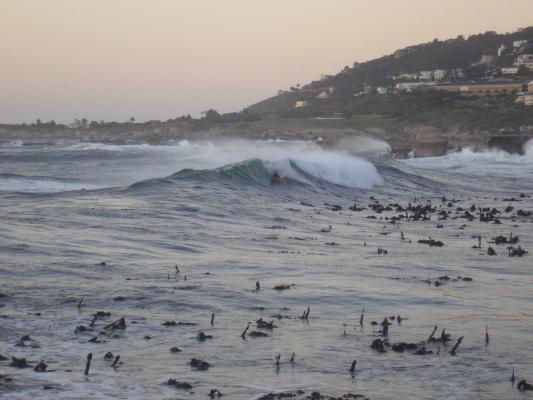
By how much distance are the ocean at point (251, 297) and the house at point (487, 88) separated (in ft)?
337

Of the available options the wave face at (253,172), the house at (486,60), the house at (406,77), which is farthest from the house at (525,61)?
the wave face at (253,172)

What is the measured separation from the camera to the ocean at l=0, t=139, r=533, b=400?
697 cm

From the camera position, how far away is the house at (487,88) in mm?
120812

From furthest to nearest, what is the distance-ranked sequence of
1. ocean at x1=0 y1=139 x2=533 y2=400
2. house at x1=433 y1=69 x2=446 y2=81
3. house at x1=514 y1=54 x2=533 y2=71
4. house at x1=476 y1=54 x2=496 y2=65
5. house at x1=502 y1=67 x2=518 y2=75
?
house at x1=476 y1=54 x2=496 y2=65, house at x1=433 y1=69 x2=446 y2=81, house at x1=514 y1=54 x2=533 y2=71, house at x1=502 y1=67 x2=518 y2=75, ocean at x1=0 y1=139 x2=533 y2=400

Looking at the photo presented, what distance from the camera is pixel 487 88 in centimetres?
12294

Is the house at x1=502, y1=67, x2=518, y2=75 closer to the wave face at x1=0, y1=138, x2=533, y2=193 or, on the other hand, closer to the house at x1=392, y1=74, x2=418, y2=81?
the house at x1=392, y1=74, x2=418, y2=81

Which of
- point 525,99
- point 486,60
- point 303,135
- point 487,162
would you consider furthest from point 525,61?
point 487,162

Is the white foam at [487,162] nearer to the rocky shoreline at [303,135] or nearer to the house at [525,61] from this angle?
the rocky shoreline at [303,135]

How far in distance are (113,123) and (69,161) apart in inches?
3553

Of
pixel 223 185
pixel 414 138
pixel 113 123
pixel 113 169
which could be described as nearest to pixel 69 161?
pixel 113 169

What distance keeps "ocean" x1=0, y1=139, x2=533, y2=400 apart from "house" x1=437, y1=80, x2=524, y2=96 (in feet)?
337

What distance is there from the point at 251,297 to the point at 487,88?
11913 cm

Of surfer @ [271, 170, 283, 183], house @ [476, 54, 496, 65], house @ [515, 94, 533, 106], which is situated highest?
house @ [476, 54, 496, 65]

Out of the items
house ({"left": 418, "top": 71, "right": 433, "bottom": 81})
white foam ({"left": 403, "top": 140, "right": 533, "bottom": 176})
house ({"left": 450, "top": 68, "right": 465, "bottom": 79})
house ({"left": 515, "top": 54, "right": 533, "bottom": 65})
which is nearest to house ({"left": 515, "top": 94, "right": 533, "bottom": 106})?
white foam ({"left": 403, "top": 140, "right": 533, "bottom": 176})
